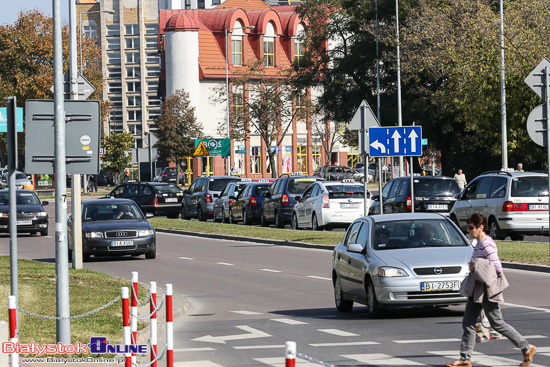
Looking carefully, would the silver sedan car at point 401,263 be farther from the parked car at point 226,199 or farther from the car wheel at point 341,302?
the parked car at point 226,199

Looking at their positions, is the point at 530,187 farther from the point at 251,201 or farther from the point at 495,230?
the point at 251,201

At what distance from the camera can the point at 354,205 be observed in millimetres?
35219

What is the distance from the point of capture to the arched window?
109m

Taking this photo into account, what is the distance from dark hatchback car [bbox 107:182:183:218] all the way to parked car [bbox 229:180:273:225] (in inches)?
246

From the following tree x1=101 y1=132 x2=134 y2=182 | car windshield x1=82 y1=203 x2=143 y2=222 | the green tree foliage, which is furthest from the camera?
the green tree foliage

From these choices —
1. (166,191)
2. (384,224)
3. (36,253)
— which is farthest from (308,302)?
(166,191)

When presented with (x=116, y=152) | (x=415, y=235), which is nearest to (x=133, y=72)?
(x=116, y=152)

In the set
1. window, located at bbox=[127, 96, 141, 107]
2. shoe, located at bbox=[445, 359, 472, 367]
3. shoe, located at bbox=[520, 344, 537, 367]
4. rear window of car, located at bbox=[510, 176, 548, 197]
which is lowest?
shoe, located at bbox=[445, 359, 472, 367]

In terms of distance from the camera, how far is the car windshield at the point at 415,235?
15242mm

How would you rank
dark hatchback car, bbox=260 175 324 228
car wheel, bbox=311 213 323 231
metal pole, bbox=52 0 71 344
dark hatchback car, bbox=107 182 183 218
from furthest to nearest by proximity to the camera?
dark hatchback car, bbox=107 182 183 218 → dark hatchback car, bbox=260 175 324 228 → car wheel, bbox=311 213 323 231 → metal pole, bbox=52 0 71 344

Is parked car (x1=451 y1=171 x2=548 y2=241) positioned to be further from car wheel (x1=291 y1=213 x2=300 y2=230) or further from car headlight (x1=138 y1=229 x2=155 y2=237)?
car wheel (x1=291 y1=213 x2=300 y2=230)

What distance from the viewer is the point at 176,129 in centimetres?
9375

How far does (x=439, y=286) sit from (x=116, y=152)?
3004 inches

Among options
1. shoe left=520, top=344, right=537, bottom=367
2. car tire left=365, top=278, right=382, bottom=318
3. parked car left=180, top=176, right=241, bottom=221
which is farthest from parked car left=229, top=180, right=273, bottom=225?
shoe left=520, top=344, right=537, bottom=367
